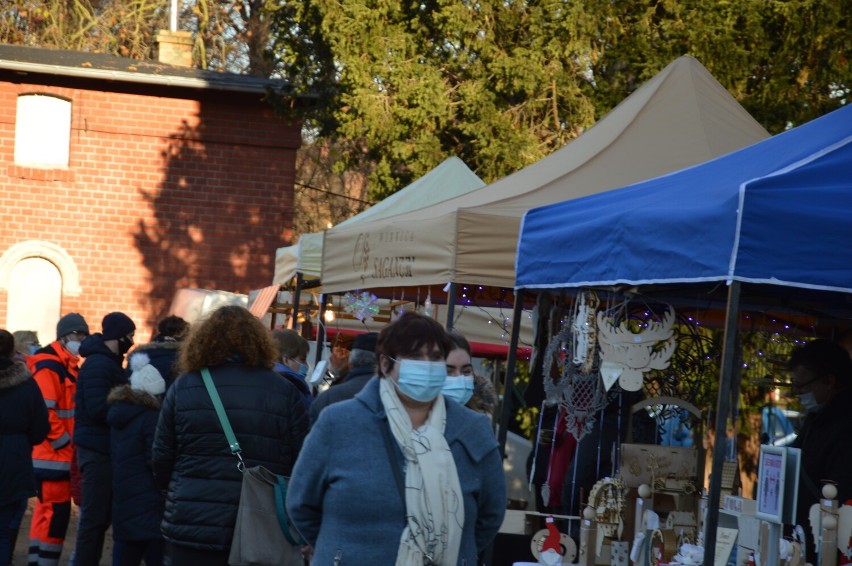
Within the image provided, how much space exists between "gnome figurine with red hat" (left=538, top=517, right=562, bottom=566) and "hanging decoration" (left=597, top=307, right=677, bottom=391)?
0.74 metres

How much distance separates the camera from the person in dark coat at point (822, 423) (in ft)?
17.8

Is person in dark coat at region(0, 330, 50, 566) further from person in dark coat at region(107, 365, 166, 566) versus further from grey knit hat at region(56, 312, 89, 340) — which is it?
grey knit hat at region(56, 312, 89, 340)

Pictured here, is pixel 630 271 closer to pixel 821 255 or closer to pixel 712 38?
pixel 821 255

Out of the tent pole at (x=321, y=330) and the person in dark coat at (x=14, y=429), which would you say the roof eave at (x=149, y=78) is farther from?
the person in dark coat at (x=14, y=429)

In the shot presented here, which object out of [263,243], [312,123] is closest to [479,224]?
[312,123]

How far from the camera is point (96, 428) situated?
25.9 feet

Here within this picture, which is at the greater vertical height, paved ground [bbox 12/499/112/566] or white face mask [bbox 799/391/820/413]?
white face mask [bbox 799/391/820/413]

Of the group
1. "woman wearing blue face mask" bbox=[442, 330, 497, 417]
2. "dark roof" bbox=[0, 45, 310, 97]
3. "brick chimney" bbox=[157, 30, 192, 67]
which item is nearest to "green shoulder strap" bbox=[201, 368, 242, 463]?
"woman wearing blue face mask" bbox=[442, 330, 497, 417]

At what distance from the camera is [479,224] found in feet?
24.1

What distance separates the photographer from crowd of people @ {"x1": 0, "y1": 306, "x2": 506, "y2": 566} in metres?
3.90

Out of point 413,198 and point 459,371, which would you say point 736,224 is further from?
point 413,198

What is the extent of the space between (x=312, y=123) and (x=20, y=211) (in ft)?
15.7

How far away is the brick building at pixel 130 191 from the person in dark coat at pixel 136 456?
1157cm

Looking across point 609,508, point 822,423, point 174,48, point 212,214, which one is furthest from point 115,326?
point 174,48
